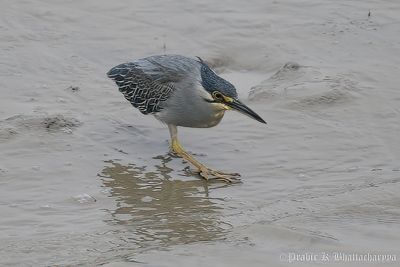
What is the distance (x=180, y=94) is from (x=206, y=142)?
0.64m

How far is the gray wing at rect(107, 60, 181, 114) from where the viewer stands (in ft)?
26.6

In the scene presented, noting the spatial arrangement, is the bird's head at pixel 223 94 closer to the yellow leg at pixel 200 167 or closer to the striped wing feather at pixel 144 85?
the striped wing feather at pixel 144 85

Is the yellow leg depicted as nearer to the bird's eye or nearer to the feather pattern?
the feather pattern

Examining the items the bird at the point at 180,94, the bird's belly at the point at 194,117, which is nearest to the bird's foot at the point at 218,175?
the bird at the point at 180,94

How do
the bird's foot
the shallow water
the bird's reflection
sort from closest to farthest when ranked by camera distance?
the shallow water
the bird's reflection
the bird's foot

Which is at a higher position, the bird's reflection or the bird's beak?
the bird's beak

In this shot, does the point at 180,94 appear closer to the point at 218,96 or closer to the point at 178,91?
the point at 178,91

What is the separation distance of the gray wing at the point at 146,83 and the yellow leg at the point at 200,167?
0.90ft

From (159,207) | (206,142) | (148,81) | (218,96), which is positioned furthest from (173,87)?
(159,207)

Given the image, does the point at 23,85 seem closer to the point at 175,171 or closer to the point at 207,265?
the point at 175,171

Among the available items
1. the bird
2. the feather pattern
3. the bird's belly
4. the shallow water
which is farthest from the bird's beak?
the feather pattern

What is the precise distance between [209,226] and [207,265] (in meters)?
0.67

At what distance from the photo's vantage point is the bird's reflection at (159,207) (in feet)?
21.5

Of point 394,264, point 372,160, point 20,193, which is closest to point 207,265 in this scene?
point 394,264
